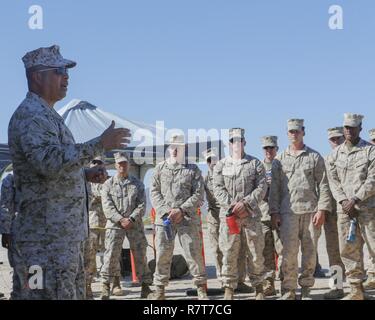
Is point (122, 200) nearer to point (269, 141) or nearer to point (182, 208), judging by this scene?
point (182, 208)

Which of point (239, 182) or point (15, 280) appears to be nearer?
point (15, 280)

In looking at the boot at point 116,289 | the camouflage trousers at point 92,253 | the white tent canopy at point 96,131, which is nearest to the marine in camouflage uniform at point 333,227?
the boot at point 116,289

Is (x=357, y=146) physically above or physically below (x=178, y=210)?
above

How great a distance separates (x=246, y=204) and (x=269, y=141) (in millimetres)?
2210

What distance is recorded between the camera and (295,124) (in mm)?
8078

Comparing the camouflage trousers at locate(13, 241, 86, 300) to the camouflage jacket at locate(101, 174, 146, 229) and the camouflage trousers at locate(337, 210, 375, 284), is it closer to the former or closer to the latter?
the camouflage trousers at locate(337, 210, 375, 284)

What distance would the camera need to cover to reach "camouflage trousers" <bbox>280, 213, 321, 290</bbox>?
25.7 feet

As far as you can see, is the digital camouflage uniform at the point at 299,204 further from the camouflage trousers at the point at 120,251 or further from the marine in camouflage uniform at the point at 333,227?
the camouflage trousers at the point at 120,251

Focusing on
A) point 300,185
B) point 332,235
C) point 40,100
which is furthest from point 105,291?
point 40,100

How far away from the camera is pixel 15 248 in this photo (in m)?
4.15

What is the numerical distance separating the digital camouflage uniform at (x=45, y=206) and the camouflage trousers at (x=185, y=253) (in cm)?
407

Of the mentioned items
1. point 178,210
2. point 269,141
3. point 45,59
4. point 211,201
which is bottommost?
point 211,201

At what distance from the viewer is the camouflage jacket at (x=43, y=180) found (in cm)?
391
